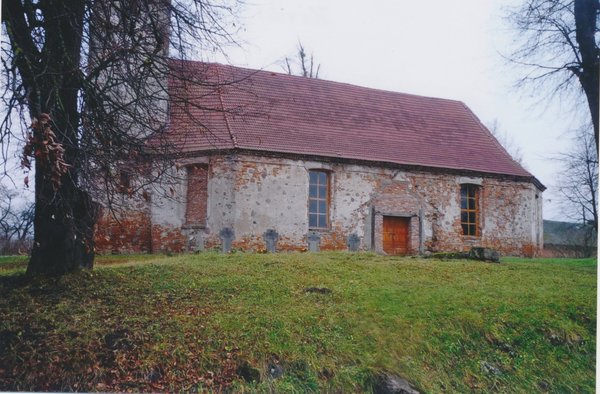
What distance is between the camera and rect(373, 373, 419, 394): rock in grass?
547 cm

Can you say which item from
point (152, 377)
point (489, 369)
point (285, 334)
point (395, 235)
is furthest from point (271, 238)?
point (152, 377)

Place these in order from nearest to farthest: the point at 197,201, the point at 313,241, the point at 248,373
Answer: the point at 248,373 < the point at 197,201 < the point at 313,241

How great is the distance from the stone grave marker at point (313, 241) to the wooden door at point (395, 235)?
7.56 feet

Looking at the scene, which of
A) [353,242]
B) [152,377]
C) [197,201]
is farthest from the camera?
[353,242]

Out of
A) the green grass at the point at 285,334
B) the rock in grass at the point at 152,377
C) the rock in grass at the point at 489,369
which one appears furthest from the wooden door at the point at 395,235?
the rock in grass at the point at 152,377

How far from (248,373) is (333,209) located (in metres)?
9.21

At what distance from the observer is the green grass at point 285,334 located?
5363 millimetres

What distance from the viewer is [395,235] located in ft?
50.3

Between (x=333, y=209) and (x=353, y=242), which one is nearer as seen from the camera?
(x=333, y=209)

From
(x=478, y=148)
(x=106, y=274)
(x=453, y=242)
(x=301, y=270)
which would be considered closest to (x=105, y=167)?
(x=106, y=274)

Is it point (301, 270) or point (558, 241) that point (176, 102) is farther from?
point (558, 241)

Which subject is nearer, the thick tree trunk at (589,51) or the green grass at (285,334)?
the green grass at (285,334)

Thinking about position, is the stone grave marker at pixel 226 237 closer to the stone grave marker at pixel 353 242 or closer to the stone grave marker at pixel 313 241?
the stone grave marker at pixel 313 241

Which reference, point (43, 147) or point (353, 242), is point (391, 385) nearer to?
point (43, 147)
